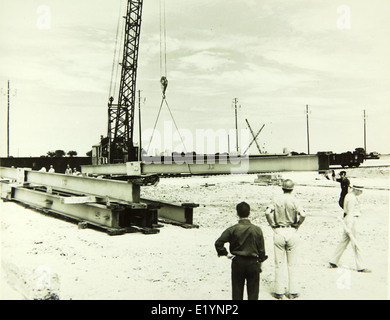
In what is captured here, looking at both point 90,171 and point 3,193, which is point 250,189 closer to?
point 90,171

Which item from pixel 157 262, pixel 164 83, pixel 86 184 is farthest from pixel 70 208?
pixel 164 83

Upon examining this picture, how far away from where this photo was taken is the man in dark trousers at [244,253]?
3838 millimetres

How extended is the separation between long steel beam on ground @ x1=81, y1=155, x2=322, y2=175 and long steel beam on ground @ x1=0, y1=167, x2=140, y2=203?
101 inches

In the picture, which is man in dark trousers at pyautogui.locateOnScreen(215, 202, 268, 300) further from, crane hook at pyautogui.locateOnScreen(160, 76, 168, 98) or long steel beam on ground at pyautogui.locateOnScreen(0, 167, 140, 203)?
crane hook at pyautogui.locateOnScreen(160, 76, 168, 98)

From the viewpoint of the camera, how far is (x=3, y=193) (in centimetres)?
1516

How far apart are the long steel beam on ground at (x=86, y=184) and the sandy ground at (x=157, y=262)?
3.42 feet

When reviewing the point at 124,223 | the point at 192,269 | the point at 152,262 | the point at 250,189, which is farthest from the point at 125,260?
the point at 250,189

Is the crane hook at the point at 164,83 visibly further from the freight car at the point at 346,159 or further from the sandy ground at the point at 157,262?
the freight car at the point at 346,159

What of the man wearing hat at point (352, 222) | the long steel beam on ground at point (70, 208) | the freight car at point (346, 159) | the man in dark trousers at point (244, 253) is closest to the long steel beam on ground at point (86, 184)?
the long steel beam on ground at point (70, 208)

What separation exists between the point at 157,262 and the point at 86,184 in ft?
15.8

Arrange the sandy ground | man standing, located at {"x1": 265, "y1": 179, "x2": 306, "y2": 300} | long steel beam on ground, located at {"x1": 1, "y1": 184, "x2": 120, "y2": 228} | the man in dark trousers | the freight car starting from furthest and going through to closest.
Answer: the freight car < long steel beam on ground, located at {"x1": 1, "y1": 184, "x2": 120, "y2": 228} < the sandy ground < man standing, located at {"x1": 265, "y1": 179, "x2": 306, "y2": 300} < the man in dark trousers

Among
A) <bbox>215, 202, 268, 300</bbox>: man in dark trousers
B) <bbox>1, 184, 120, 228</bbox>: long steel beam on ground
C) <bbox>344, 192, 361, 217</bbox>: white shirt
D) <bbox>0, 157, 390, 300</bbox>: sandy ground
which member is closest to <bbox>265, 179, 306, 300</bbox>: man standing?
<bbox>0, 157, 390, 300</bbox>: sandy ground

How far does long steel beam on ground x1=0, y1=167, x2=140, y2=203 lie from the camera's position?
909 cm

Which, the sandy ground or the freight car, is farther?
the freight car
